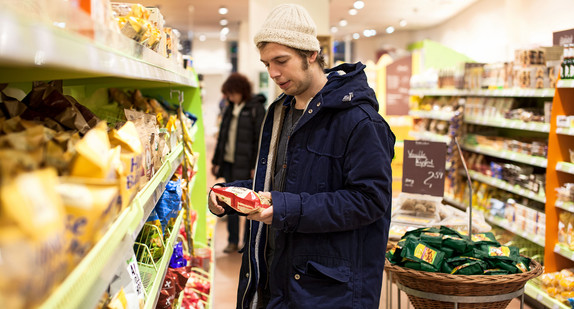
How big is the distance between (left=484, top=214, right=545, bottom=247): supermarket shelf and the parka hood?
9.83 feet

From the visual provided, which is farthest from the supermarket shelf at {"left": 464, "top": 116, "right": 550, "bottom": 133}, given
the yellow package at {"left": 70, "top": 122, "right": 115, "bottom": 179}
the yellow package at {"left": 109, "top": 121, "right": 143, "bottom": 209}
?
the yellow package at {"left": 70, "top": 122, "right": 115, "bottom": 179}

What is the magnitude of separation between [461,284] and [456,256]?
21 cm

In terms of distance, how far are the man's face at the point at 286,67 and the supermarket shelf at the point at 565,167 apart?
2724 millimetres

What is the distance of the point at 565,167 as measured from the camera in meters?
3.96

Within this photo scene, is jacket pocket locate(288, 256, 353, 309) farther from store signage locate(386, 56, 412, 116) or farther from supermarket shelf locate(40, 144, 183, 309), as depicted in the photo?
store signage locate(386, 56, 412, 116)

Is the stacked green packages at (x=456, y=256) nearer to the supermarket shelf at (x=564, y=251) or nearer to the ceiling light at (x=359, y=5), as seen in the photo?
the supermarket shelf at (x=564, y=251)

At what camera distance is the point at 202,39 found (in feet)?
70.9

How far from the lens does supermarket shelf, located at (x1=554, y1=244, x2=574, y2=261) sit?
389 cm

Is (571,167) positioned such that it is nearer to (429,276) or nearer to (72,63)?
(429,276)

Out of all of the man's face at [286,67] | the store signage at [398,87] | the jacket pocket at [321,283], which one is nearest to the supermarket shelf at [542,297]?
the jacket pocket at [321,283]

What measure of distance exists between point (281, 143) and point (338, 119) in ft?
1.04

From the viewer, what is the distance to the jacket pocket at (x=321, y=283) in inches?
74.5

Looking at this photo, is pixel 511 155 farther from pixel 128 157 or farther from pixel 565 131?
pixel 128 157

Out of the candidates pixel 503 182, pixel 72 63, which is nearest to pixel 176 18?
pixel 503 182
